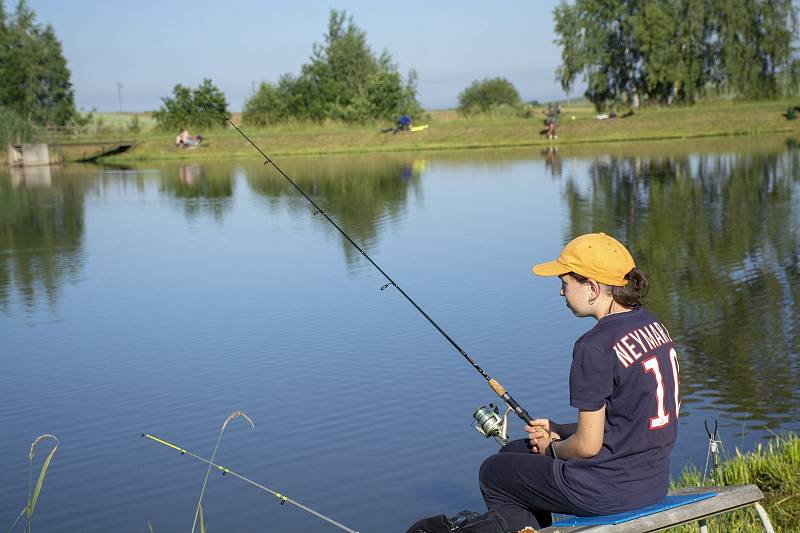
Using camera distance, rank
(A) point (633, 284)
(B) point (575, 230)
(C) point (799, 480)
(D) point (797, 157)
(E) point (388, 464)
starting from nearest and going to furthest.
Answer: (A) point (633, 284)
(C) point (799, 480)
(E) point (388, 464)
(B) point (575, 230)
(D) point (797, 157)

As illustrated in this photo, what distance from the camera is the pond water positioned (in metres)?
6.15

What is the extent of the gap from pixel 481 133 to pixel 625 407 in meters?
45.2

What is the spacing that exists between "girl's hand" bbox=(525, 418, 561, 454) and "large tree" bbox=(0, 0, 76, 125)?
6240cm

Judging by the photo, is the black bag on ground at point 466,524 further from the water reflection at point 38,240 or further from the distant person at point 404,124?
the distant person at point 404,124

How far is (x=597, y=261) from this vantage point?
3576 millimetres

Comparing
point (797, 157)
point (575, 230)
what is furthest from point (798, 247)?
point (797, 157)

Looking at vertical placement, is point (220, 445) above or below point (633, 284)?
below

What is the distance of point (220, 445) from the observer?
22.4 feet

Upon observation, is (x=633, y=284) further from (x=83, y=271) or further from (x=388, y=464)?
(x=83, y=271)

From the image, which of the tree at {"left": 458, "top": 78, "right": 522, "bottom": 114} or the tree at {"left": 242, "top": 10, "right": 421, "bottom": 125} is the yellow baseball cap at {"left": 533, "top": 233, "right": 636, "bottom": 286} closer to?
the tree at {"left": 242, "top": 10, "right": 421, "bottom": 125}

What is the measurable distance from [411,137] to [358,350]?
40887 millimetres

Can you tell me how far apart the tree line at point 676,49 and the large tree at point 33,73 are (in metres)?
29.3

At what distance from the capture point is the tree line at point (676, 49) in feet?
161

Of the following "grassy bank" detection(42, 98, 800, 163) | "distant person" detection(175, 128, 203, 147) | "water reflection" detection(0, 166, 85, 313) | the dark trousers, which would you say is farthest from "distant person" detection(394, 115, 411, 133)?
the dark trousers
